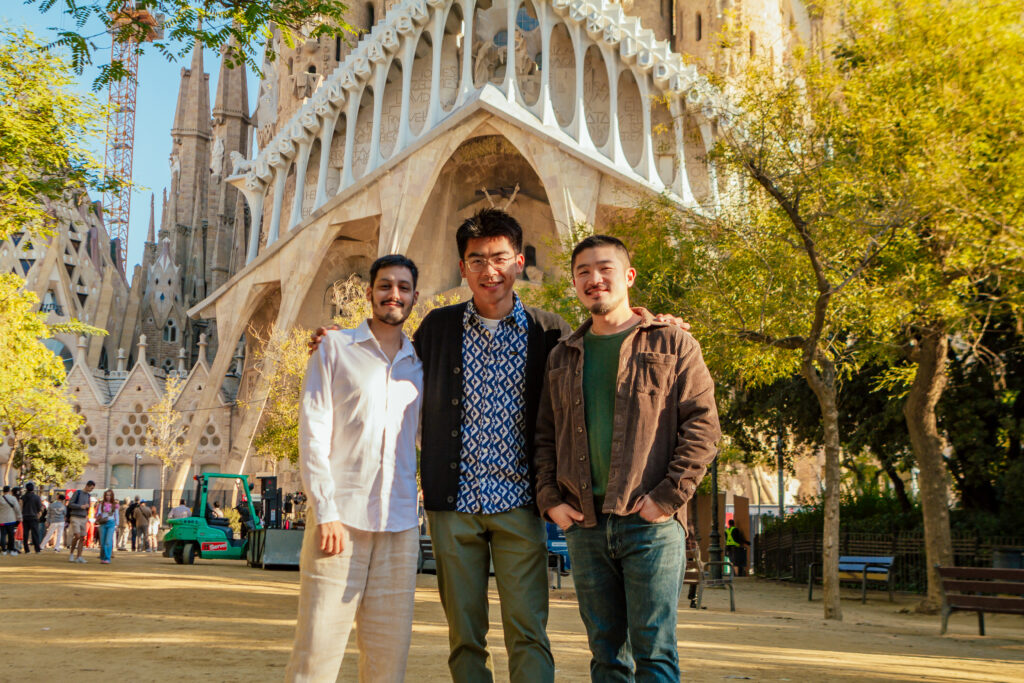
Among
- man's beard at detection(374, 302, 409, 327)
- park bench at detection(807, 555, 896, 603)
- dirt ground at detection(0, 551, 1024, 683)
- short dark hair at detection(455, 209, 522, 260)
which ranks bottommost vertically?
dirt ground at detection(0, 551, 1024, 683)

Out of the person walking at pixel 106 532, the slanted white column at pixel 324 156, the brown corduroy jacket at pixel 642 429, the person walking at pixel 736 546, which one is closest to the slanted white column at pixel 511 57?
the slanted white column at pixel 324 156

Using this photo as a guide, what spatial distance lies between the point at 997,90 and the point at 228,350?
3127 centimetres

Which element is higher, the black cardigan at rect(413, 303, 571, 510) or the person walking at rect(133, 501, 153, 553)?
the black cardigan at rect(413, 303, 571, 510)

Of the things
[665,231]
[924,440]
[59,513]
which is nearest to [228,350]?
[59,513]

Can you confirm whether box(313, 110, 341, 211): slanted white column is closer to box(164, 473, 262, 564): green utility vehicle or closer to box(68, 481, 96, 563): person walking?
box(164, 473, 262, 564): green utility vehicle

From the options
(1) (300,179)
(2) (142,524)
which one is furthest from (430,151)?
(2) (142,524)

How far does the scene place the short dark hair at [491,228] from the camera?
4035 mm

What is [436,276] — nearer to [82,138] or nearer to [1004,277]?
[82,138]

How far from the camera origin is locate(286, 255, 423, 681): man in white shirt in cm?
371

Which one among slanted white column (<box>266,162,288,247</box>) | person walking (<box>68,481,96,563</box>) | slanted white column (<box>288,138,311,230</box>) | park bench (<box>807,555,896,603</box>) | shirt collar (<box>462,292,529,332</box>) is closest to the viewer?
shirt collar (<box>462,292,529,332</box>)

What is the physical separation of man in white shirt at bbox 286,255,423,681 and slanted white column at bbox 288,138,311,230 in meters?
34.4

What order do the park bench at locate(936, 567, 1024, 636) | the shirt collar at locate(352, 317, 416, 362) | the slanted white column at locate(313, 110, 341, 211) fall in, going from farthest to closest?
the slanted white column at locate(313, 110, 341, 211), the park bench at locate(936, 567, 1024, 636), the shirt collar at locate(352, 317, 416, 362)

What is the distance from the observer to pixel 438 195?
1436 inches

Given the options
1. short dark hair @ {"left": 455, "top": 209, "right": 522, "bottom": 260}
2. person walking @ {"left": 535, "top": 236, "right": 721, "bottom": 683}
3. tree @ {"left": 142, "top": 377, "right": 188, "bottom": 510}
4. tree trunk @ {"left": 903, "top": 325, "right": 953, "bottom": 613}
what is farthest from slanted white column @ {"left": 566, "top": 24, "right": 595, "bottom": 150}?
person walking @ {"left": 535, "top": 236, "right": 721, "bottom": 683}
